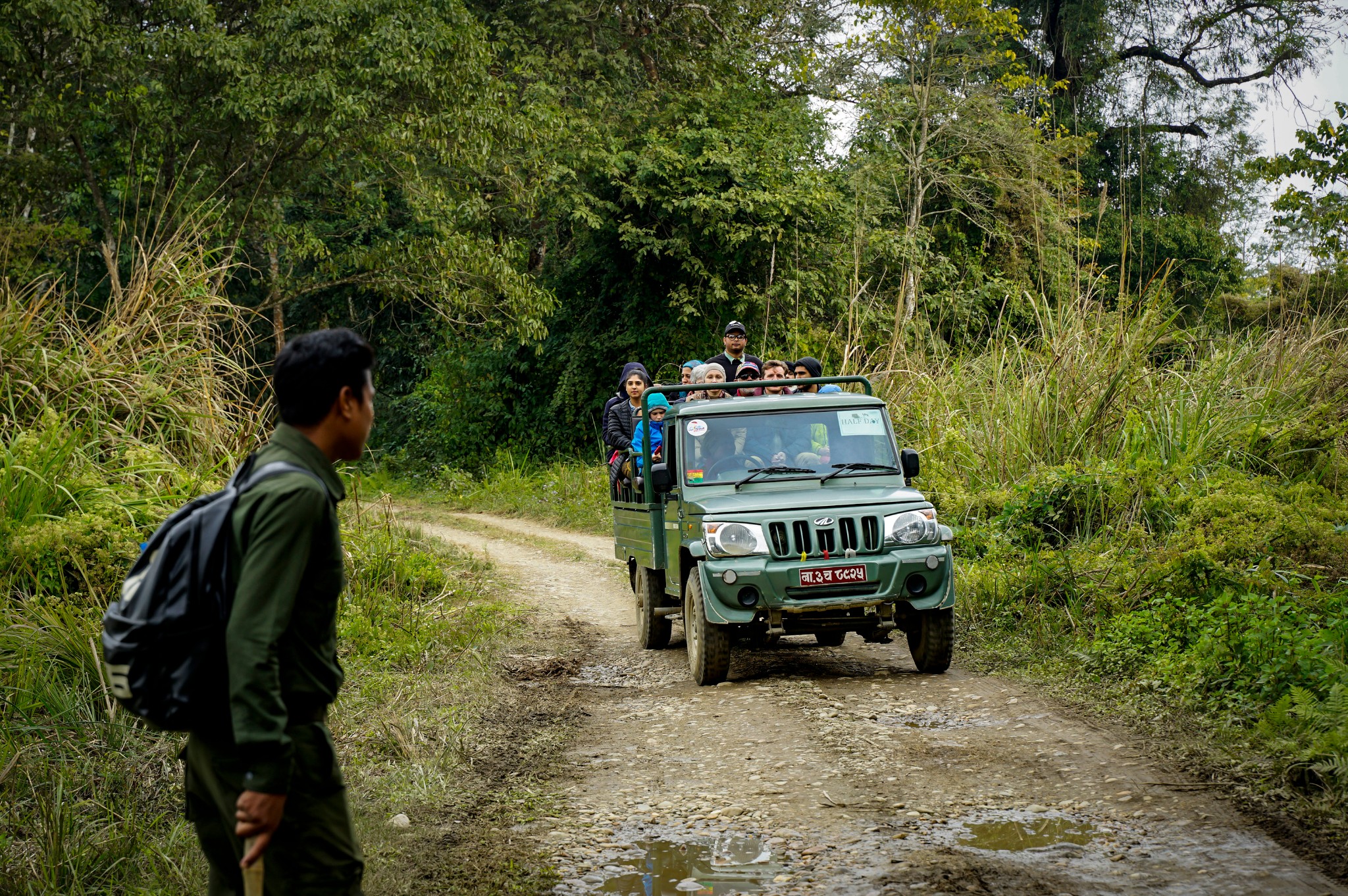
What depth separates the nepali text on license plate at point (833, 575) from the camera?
7.64m

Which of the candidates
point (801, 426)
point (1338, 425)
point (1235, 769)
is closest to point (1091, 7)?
point (1338, 425)

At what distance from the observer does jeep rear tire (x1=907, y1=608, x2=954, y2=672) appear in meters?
7.89

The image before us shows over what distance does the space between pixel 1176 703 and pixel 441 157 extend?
15.6 metres

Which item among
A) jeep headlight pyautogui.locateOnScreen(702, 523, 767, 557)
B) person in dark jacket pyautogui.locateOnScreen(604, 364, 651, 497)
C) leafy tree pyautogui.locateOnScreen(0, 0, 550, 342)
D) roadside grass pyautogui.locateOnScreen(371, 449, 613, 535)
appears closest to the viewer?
jeep headlight pyautogui.locateOnScreen(702, 523, 767, 557)

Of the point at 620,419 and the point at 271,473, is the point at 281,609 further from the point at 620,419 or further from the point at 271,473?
the point at 620,419

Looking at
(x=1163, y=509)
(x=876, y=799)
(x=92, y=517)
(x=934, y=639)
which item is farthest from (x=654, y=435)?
(x=876, y=799)

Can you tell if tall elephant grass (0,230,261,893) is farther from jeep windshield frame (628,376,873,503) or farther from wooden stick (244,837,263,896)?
jeep windshield frame (628,376,873,503)

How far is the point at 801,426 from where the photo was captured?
8.78 m

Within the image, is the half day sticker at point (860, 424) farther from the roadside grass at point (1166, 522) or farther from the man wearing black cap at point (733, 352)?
the man wearing black cap at point (733, 352)

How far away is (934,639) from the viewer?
7.92 metres

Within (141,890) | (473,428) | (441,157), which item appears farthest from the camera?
(473,428)

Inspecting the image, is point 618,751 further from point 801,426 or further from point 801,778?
point 801,426

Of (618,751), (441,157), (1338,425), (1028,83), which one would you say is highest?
(1028,83)

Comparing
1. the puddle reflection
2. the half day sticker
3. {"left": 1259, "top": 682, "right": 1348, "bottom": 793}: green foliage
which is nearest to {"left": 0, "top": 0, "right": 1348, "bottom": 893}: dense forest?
{"left": 1259, "top": 682, "right": 1348, "bottom": 793}: green foliage
